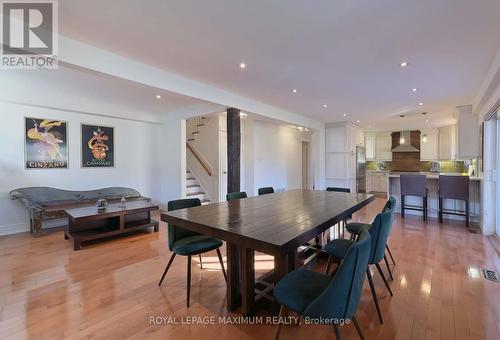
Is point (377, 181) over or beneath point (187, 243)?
over

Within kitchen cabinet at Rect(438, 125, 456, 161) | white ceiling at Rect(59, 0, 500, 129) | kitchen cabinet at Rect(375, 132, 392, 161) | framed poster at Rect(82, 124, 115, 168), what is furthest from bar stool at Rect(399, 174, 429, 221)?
framed poster at Rect(82, 124, 115, 168)

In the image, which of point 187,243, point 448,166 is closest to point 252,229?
point 187,243

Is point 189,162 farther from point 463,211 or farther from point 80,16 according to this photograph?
point 463,211

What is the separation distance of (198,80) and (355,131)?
6.13m

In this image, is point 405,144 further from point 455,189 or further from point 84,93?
point 84,93

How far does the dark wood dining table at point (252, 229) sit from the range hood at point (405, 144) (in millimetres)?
7776

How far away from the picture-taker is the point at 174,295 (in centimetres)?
222

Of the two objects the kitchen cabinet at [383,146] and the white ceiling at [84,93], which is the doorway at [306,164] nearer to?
the kitchen cabinet at [383,146]

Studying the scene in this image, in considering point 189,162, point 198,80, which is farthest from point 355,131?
point 198,80

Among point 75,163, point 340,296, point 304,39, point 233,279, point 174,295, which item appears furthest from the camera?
point 75,163

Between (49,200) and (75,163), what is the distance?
3.09 ft

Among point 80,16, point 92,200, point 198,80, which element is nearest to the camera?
point 80,16

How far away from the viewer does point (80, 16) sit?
2170 mm

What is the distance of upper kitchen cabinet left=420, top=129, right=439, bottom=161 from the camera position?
814 cm
